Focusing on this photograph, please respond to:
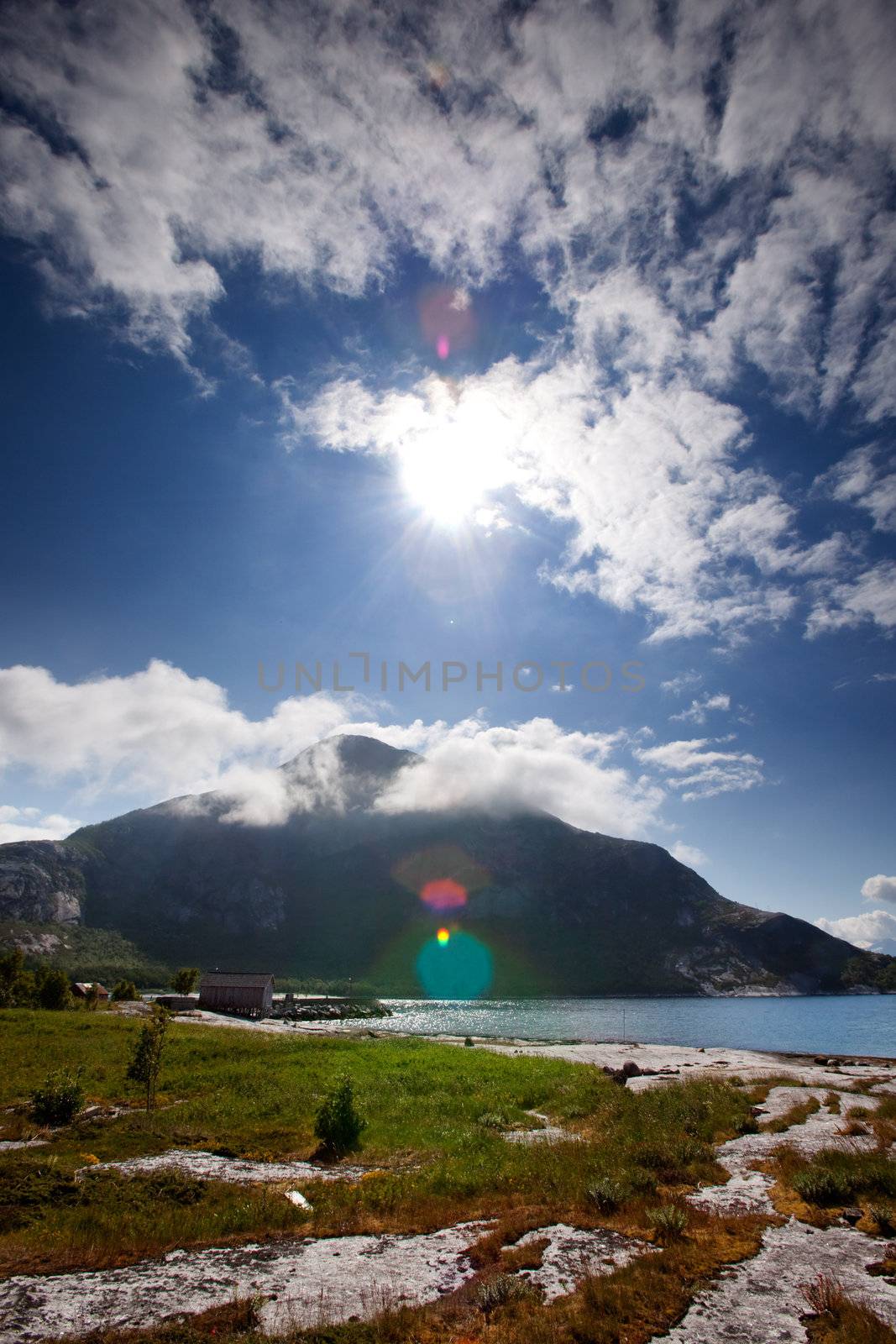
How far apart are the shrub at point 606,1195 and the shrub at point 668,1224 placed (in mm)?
1453

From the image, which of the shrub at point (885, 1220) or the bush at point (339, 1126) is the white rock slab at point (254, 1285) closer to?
the bush at point (339, 1126)

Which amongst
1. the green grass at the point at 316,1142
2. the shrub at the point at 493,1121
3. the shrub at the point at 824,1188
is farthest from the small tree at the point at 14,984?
the shrub at the point at 824,1188

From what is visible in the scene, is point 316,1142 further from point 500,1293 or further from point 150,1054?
point 500,1293

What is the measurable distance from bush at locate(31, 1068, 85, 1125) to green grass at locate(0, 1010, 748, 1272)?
1.12 metres

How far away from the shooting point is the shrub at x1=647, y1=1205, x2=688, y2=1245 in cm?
1281

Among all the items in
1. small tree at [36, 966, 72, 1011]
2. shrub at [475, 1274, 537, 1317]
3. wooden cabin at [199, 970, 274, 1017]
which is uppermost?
shrub at [475, 1274, 537, 1317]

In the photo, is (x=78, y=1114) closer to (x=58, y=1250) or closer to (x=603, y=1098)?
(x=58, y=1250)

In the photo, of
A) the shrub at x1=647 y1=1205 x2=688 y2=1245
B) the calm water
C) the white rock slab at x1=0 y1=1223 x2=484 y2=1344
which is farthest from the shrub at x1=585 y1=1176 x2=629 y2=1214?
the calm water

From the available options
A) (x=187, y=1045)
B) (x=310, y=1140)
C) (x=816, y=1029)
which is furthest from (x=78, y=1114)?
(x=816, y=1029)

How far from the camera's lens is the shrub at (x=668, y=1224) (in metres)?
12.8

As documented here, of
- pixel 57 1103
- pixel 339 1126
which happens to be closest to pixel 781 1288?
pixel 339 1126

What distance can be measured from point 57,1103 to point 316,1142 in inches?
A: 383

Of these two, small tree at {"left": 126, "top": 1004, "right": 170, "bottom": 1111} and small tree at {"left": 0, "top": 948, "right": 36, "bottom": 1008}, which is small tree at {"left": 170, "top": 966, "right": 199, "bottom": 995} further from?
small tree at {"left": 126, "top": 1004, "right": 170, "bottom": 1111}

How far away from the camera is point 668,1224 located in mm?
13039
